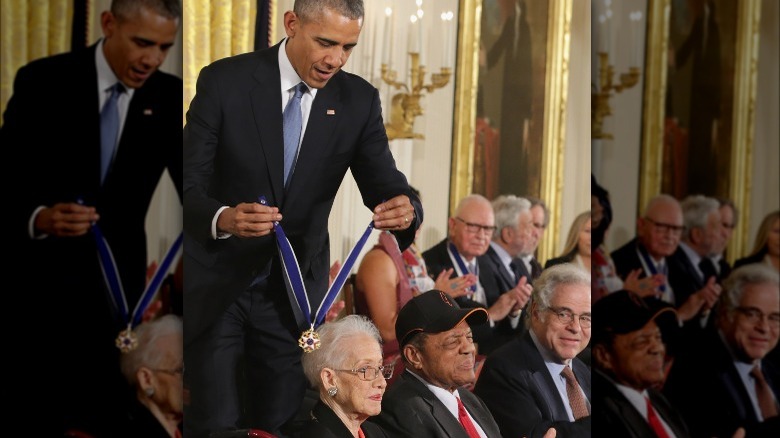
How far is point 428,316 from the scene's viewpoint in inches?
174

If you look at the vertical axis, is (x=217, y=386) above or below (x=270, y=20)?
below

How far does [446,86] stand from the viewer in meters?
4.46

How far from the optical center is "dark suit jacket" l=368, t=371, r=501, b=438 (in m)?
4.36

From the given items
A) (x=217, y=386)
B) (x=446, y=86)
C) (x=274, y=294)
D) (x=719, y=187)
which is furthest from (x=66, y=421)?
(x=719, y=187)

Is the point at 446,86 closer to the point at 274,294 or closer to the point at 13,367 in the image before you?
the point at 274,294

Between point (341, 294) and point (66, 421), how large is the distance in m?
1.14

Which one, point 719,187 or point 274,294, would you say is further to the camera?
point 719,187

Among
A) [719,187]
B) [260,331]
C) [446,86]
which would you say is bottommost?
[260,331]

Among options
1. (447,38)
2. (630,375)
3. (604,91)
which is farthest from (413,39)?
(630,375)

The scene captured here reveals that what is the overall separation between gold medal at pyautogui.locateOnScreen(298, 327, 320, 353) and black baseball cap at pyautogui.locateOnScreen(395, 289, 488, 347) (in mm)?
318

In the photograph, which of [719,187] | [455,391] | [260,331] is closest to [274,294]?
[260,331]

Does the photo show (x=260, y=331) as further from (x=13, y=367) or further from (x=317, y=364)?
(x=13, y=367)

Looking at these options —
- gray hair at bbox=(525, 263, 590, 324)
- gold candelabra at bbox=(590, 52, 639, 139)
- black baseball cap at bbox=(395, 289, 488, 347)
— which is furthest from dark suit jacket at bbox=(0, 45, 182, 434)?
gold candelabra at bbox=(590, 52, 639, 139)

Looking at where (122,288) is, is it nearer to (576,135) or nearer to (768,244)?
(576,135)
